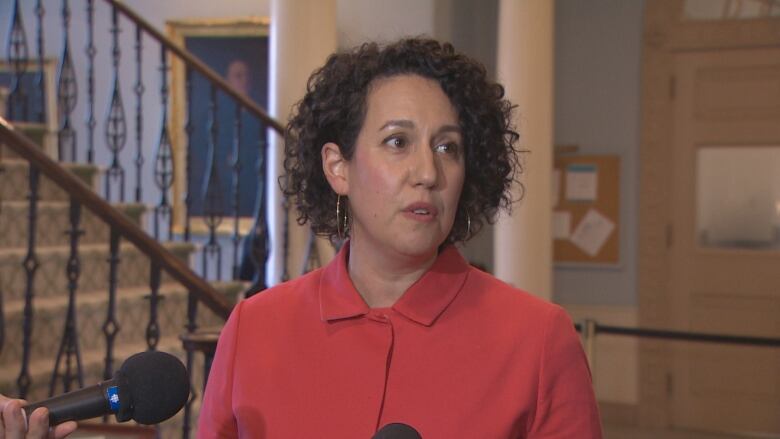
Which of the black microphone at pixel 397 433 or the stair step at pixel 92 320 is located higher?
the black microphone at pixel 397 433

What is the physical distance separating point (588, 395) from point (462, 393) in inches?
7.1

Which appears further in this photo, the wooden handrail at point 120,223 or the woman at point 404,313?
the wooden handrail at point 120,223

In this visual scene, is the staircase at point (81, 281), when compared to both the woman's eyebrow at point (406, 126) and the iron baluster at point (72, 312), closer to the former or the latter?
the iron baluster at point (72, 312)

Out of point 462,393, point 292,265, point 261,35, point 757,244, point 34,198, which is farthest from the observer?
point 261,35

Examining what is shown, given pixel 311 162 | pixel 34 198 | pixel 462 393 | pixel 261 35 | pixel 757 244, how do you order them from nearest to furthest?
pixel 462 393, pixel 311 162, pixel 34 198, pixel 757 244, pixel 261 35

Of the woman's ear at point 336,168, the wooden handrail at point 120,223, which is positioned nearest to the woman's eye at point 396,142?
the woman's ear at point 336,168

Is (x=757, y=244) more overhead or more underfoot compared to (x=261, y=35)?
more underfoot

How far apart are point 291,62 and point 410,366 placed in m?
4.06

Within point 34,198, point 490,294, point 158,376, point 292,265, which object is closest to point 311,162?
point 490,294

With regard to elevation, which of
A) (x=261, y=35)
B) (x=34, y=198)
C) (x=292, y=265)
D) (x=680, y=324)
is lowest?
(x=680, y=324)

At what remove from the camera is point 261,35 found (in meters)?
7.46

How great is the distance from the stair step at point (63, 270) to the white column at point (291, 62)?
Answer: 2.48 feet

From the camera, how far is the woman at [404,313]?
139 centimetres

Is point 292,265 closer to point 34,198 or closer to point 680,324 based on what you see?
point 34,198
